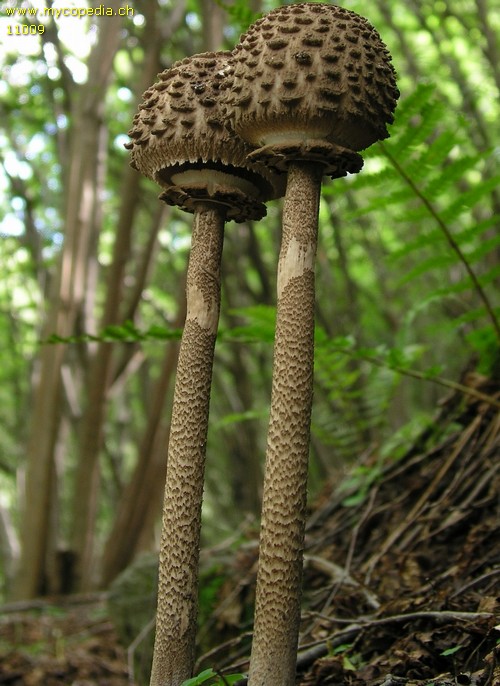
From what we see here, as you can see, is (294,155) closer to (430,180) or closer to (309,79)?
(309,79)

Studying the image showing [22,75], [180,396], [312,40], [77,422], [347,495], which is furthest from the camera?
[22,75]

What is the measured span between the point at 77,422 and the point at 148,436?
2.24 meters

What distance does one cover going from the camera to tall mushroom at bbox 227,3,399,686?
6.96 feet

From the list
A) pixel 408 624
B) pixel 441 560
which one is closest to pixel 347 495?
pixel 441 560

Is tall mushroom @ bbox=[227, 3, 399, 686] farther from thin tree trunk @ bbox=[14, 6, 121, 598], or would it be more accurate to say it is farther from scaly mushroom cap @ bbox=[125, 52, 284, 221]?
thin tree trunk @ bbox=[14, 6, 121, 598]

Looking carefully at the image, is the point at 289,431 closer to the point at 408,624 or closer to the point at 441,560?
the point at 408,624

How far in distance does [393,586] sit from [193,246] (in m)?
1.90

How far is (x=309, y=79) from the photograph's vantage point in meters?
2.12

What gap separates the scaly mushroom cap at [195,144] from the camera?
2.37 metres

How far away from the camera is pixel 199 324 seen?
8.32 feet

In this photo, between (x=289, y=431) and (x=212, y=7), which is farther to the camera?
(x=212, y=7)

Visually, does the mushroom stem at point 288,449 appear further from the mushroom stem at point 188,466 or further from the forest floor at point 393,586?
the forest floor at point 393,586

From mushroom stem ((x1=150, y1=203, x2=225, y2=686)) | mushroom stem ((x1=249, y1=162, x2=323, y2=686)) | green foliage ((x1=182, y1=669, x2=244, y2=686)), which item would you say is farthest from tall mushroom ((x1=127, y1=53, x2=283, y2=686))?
mushroom stem ((x1=249, y1=162, x2=323, y2=686))

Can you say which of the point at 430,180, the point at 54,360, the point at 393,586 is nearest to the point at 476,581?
the point at 393,586
